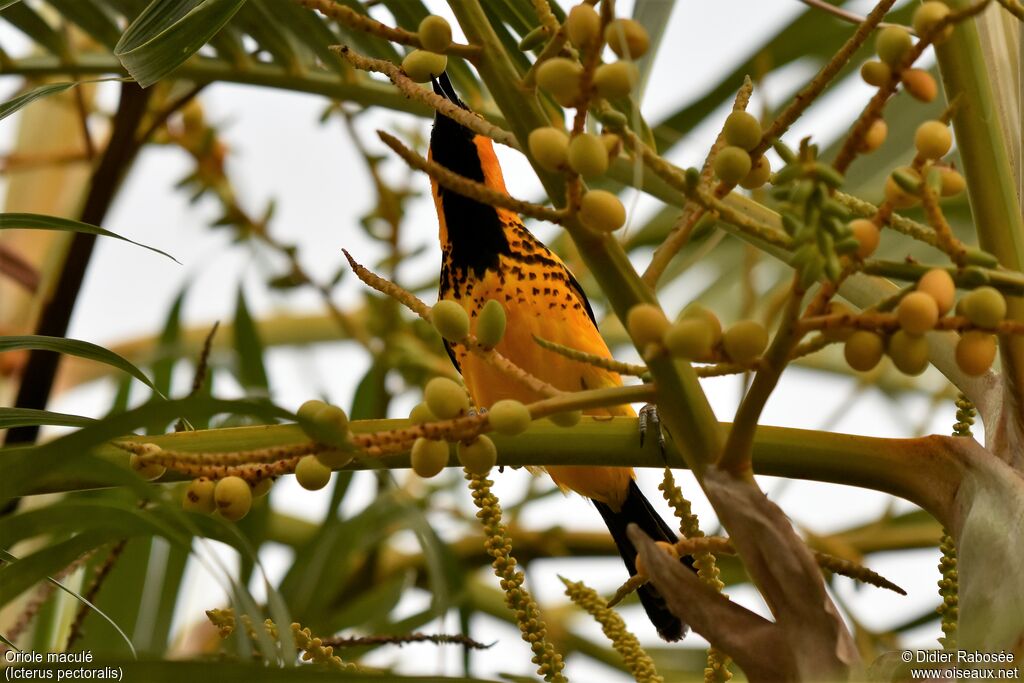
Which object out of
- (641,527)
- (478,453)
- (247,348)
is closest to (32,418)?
(478,453)

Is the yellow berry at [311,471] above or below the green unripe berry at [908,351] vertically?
below

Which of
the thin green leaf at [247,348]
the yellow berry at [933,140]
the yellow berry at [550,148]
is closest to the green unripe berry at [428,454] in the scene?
the yellow berry at [550,148]

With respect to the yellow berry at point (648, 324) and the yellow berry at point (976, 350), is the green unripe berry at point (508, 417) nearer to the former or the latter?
the yellow berry at point (648, 324)

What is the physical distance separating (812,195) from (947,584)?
32 cm

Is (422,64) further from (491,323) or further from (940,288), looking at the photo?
(940,288)

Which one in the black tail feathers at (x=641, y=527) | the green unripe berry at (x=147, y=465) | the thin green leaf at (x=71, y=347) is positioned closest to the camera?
the green unripe berry at (x=147, y=465)

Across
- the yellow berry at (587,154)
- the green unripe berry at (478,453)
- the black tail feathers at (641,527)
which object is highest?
the black tail feathers at (641,527)

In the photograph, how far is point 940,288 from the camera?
441 millimetres

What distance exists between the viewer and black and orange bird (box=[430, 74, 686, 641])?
58.9 inches

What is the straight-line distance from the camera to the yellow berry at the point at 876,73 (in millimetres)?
460

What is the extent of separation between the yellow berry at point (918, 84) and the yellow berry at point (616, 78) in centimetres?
10

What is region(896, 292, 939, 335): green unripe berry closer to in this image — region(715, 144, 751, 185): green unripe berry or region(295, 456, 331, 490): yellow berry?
region(715, 144, 751, 185): green unripe berry

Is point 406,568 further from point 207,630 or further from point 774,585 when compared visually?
point 774,585

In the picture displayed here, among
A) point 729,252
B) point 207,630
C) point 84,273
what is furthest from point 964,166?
point 207,630
